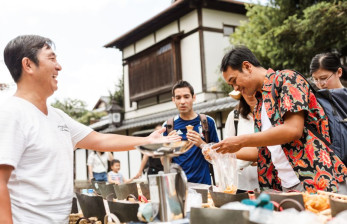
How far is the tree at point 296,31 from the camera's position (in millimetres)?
6793

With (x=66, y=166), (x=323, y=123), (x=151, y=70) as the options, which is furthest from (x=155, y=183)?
(x=151, y=70)

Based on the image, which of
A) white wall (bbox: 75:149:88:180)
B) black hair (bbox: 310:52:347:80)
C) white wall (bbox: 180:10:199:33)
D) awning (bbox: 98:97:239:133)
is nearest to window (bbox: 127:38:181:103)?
white wall (bbox: 180:10:199:33)

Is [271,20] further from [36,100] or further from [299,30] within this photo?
[36,100]

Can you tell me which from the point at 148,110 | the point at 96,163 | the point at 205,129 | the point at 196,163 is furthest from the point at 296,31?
the point at 148,110

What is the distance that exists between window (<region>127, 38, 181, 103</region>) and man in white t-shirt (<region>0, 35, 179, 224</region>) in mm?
11167

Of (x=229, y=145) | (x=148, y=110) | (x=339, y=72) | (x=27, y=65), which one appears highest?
(x=148, y=110)

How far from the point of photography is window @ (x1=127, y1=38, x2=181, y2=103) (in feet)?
43.0

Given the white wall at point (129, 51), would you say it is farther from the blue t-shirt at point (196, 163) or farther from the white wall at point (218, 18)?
the blue t-shirt at point (196, 163)

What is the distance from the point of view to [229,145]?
2221 millimetres

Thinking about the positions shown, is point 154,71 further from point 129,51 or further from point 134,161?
point 134,161

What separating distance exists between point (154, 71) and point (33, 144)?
12734 mm

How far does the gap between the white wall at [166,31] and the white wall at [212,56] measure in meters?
1.54

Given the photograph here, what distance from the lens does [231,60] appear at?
246 cm

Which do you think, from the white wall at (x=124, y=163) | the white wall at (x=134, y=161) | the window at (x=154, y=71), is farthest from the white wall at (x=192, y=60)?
the white wall at (x=124, y=163)
